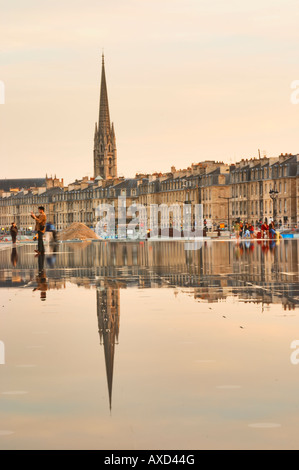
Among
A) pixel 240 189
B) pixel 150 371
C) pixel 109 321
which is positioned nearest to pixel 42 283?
pixel 109 321

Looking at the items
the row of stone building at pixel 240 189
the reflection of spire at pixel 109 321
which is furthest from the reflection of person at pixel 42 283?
the row of stone building at pixel 240 189

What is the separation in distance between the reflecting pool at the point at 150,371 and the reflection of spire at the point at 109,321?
0.02 metres

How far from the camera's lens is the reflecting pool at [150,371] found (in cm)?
577

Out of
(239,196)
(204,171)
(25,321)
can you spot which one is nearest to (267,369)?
(25,321)

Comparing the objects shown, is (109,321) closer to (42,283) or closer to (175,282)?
(175,282)

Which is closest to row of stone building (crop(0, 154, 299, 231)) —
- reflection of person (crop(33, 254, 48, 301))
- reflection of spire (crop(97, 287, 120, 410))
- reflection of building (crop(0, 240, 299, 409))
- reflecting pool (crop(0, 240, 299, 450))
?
reflection of building (crop(0, 240, 299, 409))

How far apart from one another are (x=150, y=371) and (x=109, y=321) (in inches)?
159

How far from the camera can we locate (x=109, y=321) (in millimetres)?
12000

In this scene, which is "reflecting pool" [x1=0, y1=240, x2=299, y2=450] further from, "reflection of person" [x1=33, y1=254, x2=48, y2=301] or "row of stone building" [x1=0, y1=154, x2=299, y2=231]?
"row of stone building" [x1=0, y1=154, x2=299, y2=231]

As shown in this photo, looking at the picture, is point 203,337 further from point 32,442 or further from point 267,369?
point 32,442

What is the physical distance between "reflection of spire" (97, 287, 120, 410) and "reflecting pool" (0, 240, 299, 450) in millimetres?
17

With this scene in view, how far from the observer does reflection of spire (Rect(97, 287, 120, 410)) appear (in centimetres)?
852

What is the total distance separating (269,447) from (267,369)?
8.69 ft
